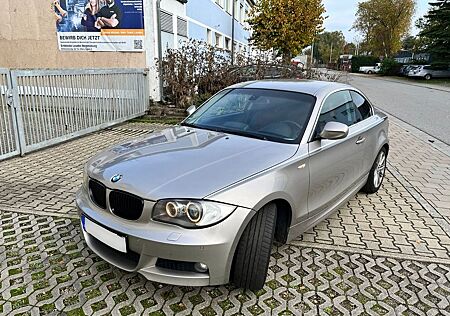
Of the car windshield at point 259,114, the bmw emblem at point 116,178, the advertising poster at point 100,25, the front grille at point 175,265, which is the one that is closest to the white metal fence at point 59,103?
the advertising poster at point 100,25

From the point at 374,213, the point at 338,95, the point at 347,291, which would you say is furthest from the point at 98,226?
the point at 374,213

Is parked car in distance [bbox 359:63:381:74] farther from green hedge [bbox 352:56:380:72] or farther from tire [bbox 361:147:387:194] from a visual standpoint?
tire [bbox 361:147:387:194]

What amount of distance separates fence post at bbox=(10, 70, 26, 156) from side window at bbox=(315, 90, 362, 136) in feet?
16.1

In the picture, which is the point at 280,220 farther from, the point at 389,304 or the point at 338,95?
the point at 338,95

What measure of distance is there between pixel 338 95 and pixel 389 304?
7.17 feet

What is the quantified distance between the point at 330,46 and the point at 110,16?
283 feet

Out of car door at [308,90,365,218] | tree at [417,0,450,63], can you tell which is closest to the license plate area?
car door at [308,90,365,218]

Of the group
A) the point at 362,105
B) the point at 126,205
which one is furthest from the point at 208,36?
the point at 126,205

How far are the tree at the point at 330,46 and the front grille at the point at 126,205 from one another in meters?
87.7

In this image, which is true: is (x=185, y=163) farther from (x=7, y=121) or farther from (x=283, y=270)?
(x=7, y=121)

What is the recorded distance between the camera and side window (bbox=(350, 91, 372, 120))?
4312 millimetres

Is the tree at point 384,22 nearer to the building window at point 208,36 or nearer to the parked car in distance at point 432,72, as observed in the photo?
the parked car in distance at point 432,72

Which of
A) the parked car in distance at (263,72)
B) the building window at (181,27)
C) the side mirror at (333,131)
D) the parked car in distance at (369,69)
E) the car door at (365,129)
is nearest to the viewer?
the side mirror at (333,131)

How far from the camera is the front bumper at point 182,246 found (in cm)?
222
